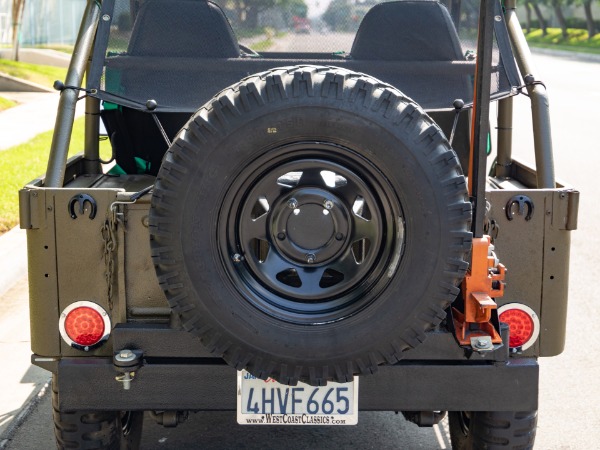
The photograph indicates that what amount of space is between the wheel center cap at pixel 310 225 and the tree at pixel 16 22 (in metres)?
21.1

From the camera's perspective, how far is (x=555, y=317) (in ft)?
12.5

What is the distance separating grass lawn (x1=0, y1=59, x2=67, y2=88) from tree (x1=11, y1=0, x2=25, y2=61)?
1.95 ft

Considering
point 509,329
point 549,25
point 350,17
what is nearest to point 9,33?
point 350,17

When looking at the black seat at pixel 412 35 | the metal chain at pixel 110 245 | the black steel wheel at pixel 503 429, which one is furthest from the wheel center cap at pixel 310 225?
the black seat at pixel 412 35

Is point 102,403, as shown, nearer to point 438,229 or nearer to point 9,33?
point 438,229

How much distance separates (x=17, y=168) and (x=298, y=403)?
8.03 meters

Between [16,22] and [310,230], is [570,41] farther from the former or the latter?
[310,230]

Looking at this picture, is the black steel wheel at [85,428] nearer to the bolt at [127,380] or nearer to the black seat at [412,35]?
the bolt at [127,380]

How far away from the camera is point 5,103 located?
60.5 feet

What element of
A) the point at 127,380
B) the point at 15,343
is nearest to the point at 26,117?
the point at 15,343

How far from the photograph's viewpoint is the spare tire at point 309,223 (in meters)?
3.24

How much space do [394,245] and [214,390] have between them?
85 cm

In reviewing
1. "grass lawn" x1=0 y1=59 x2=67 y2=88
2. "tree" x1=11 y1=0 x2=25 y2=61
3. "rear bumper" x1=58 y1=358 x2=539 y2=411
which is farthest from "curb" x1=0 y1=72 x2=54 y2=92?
"rear bumper" x1=58 y1=358 x2=539 y2=411

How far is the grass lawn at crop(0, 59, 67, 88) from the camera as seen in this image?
22.3 metres
